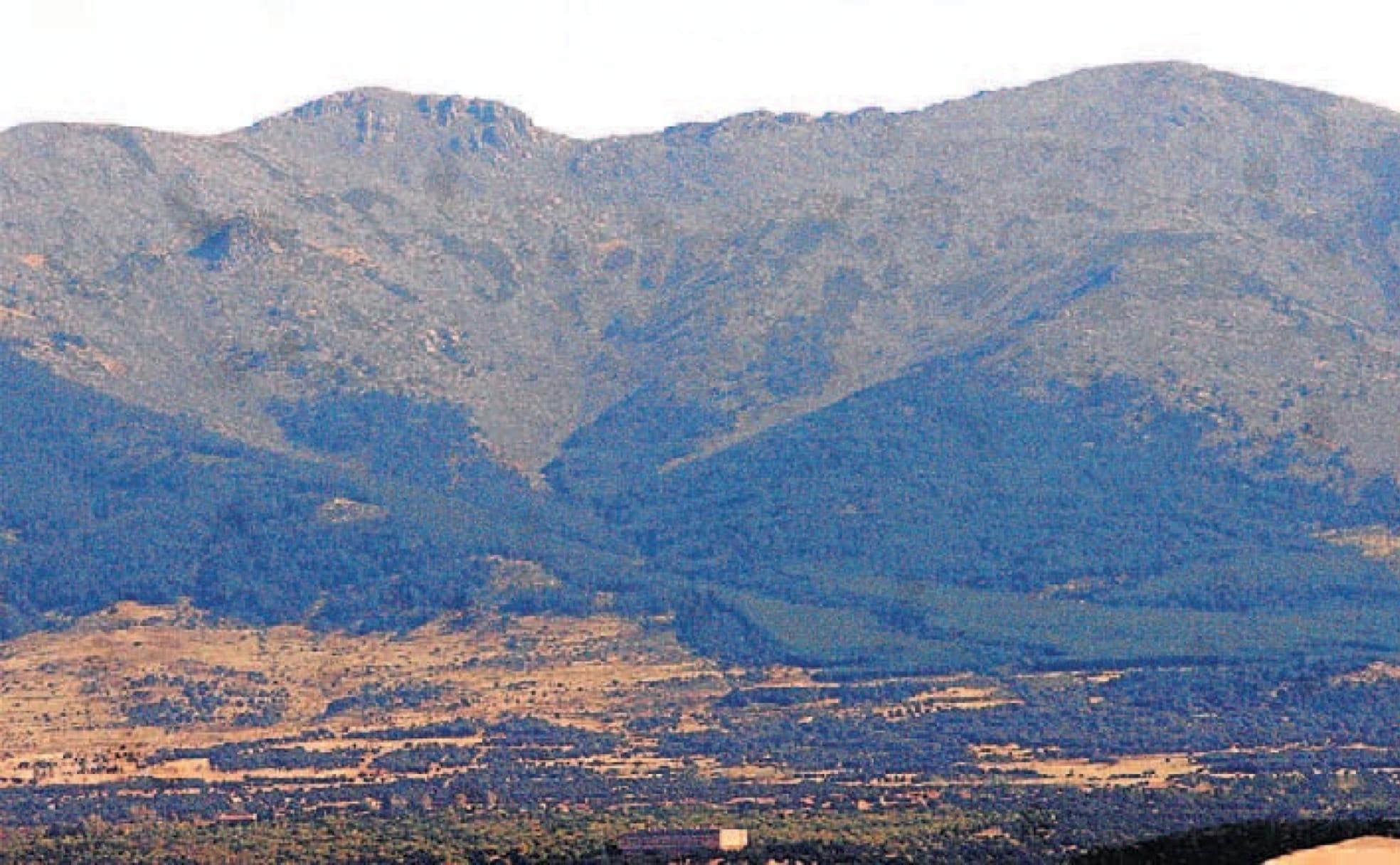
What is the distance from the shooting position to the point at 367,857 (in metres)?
160

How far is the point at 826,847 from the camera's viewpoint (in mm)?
158500

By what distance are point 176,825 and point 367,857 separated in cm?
3203

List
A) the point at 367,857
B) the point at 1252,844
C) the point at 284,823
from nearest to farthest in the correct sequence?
1. the point at 1252,844
2. the point at 367,857
3. the point at 284,823

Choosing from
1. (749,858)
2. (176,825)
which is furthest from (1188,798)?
(176,825)

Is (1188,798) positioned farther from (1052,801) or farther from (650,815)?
(650,815)

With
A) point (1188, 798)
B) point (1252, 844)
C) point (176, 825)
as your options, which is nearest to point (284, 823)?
point (176, 825)

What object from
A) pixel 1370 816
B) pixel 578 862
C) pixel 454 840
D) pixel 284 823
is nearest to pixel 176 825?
pixel 284 823

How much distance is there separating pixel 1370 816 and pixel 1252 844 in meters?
47.6

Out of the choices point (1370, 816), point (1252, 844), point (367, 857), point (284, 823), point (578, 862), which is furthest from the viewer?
point (284, 823)

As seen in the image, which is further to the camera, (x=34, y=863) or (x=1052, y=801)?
(x=1052, y=801)

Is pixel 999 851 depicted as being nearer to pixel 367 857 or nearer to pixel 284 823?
pixel 367 857

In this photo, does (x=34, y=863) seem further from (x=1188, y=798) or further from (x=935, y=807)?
(x=1188, y=798)

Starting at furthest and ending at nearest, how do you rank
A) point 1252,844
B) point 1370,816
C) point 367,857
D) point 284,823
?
point 284,823 < point 1370,816 < point 367,857 < point 1252,844

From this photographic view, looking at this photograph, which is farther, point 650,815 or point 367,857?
point 650,815
